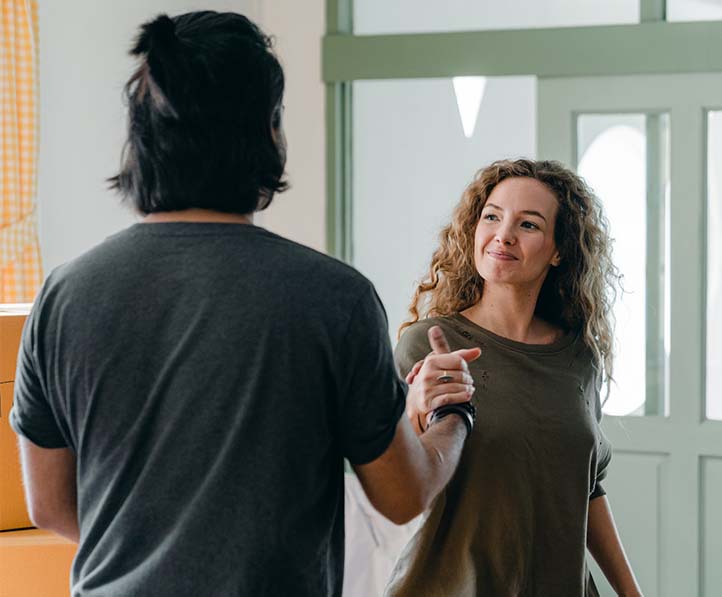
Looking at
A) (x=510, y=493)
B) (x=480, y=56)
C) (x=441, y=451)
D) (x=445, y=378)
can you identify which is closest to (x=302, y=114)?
(x=480, y=56)

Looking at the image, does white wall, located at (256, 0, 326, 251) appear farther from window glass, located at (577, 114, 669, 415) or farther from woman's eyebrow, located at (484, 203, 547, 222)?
woman's eyebrow, located at (484, 203, 547, 222)

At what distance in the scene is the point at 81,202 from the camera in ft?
11.0

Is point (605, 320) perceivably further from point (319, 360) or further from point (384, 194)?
point (384, 194)

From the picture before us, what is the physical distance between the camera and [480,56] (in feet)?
12.1

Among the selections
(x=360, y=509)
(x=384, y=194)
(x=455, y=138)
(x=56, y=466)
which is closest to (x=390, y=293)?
(x=384, y=194)

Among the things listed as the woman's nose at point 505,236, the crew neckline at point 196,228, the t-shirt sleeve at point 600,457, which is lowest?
the t-shirt sleeve at point 600,457

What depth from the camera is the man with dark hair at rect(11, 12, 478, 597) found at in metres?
1.02

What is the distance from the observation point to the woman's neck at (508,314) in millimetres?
1800

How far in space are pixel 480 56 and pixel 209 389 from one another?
2.91 m

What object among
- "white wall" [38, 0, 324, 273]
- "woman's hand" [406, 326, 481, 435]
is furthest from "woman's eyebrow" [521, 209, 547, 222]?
"white wall" [38, 0, 324, 273]

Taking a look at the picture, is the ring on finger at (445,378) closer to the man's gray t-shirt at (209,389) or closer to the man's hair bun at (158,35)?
the man's gray t-shirt at (209,389)

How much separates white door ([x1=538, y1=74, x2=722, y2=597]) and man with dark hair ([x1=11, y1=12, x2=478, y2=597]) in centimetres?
250

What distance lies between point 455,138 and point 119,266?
118 inches

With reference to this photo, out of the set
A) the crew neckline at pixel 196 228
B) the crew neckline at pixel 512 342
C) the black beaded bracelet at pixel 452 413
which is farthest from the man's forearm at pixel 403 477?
the crew neckline at pixel 512 342
